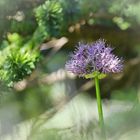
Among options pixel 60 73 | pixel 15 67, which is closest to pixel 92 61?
pixel 15 67

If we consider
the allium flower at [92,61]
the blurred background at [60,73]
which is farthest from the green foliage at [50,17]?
the allium flower at [92,61]

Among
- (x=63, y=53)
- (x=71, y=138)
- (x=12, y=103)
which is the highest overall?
(x=63, y=53)

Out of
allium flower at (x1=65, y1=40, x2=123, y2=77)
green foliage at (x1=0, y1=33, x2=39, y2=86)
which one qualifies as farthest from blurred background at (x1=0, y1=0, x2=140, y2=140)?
allium flower at (x1=65, y1=40, x2=123, y2=77)

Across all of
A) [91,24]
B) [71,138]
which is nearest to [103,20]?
[91,24]

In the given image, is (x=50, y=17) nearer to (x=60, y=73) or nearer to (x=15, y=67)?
(x=15, y=67)

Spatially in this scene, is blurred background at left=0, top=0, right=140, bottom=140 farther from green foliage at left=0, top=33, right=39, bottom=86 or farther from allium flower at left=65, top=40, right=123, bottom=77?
allium flower at left=65, top=40, right=123, bottom=77

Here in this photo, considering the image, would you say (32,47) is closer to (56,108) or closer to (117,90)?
(56,108)
